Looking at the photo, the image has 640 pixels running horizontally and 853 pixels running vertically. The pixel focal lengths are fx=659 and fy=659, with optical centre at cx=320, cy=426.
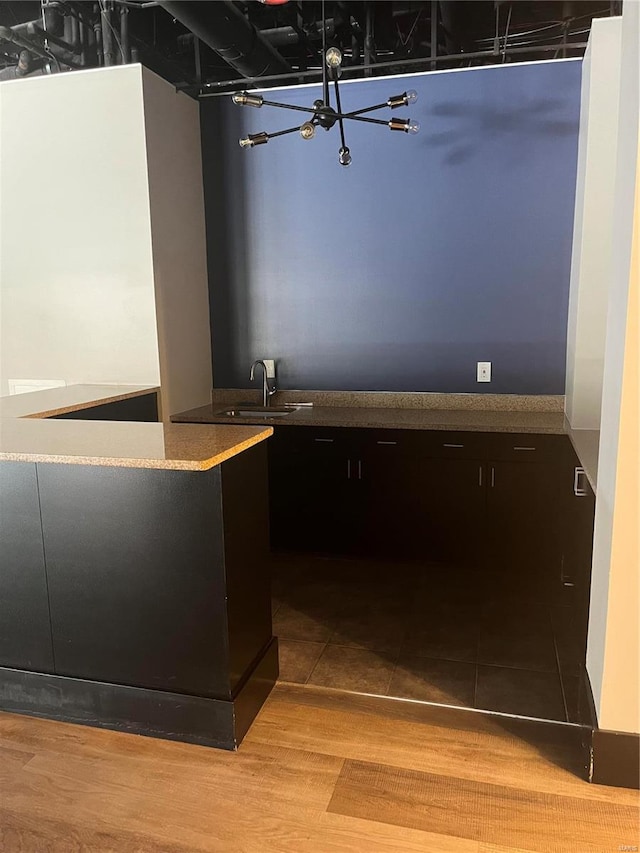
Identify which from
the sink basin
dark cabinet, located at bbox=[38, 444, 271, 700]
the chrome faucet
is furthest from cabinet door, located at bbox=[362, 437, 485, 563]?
dark cabinet, located at bbox=[38, 444, 271, 700]

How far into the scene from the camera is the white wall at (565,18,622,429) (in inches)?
115

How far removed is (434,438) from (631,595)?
5.49 ft

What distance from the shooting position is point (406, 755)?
2.13m

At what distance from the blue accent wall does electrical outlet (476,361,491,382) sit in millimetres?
40

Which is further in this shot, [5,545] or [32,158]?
[32,158]

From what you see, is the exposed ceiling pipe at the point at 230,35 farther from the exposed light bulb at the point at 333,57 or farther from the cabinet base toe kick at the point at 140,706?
the cabinet base toe kick at the point at 140,706

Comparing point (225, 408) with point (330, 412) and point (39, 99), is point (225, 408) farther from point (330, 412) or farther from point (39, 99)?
point (39, 99)

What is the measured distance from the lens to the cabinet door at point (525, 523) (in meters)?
3.38

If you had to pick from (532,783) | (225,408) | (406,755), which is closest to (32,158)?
(225,408)

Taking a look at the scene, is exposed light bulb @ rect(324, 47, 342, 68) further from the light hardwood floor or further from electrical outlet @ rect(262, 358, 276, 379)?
the light hardwood floor

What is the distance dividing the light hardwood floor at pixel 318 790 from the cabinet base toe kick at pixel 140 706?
0.13ft

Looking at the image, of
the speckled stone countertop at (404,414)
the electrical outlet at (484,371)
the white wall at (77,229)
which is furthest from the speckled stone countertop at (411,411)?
the white wall at (77,229)

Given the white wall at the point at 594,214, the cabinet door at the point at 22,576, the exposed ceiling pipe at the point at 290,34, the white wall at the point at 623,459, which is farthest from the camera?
the exposed ceiling pipe at the point at 290,34

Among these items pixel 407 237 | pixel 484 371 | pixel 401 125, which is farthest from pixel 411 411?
pixel 401 125
